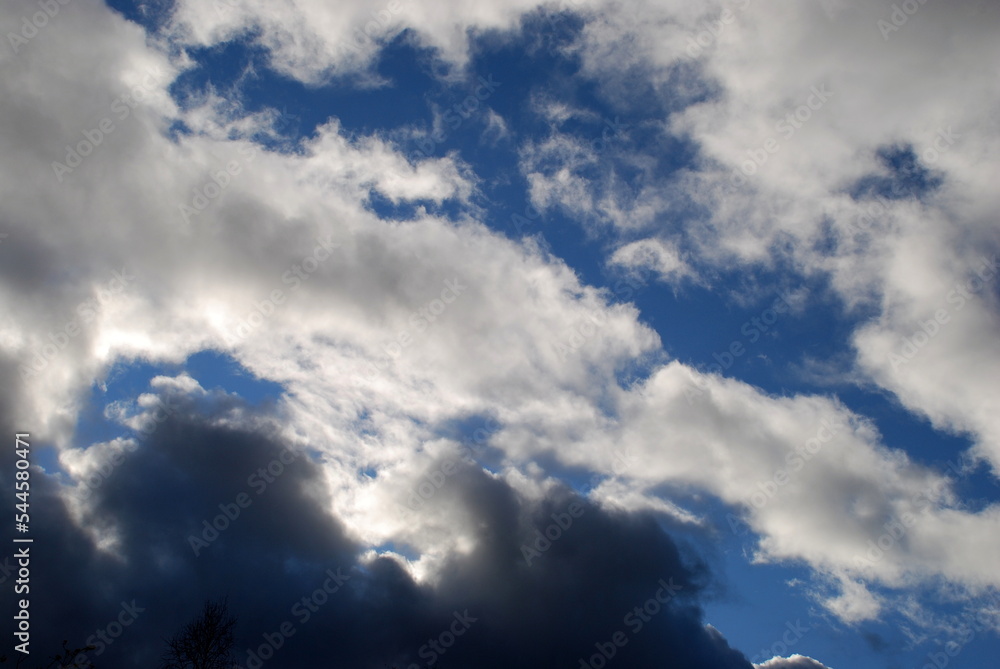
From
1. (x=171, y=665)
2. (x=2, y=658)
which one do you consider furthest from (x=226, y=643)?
(x=2, y=658)

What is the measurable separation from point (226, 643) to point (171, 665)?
9.99ft

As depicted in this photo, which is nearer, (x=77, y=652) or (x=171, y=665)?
(x=77, y=652)

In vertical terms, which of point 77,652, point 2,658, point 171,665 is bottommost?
point 171,665

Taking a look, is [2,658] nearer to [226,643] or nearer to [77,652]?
[77,652]

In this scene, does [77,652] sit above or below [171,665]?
above

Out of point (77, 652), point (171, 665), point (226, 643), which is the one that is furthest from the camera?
point (226, 643)

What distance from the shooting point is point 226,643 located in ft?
108

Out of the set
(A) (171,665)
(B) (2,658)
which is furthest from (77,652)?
(A) (171,665)

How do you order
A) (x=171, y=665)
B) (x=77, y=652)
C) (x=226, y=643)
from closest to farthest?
(x=77, y=652)
(x=171, y=665)
(x=226, y=643)

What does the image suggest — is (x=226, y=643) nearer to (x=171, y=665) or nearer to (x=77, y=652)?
(x=171, y=665)

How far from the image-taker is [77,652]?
10008 mm

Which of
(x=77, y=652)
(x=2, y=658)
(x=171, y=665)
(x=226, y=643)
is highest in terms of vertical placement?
(x=77, y=652)

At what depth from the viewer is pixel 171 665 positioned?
30.8 meters

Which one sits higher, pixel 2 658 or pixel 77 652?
pixel 77 652
